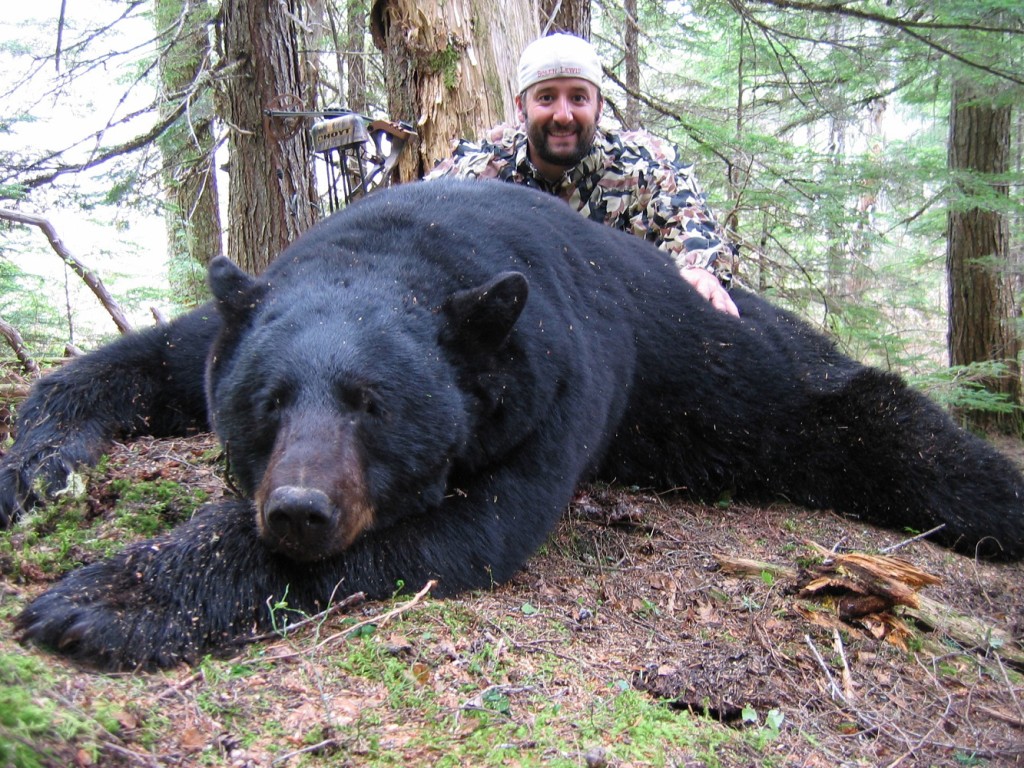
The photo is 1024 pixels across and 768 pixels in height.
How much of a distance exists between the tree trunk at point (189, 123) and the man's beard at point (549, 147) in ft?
7.37

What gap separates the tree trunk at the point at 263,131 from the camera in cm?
624

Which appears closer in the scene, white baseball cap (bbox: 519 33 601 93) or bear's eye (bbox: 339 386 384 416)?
bear's eye (bbox: 339 386 384 416)

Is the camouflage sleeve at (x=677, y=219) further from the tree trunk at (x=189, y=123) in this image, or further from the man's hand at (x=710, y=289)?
the tree trunk at (x=189, y=123)

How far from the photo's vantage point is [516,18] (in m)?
6.09

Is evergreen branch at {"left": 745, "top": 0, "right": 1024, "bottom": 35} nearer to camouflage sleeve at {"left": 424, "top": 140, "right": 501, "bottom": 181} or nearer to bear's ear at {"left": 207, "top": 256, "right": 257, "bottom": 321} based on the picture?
camouflage sleeve at {"left": 424, "top": 140, "right": 501, "bottom": 181}

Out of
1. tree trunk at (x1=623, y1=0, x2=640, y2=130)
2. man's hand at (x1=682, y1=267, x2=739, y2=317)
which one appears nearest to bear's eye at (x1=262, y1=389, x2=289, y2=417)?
man's hand at (x1=682, y1=267, x2=739, y2=317)

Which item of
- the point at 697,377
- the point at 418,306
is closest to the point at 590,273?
the point at 697,377

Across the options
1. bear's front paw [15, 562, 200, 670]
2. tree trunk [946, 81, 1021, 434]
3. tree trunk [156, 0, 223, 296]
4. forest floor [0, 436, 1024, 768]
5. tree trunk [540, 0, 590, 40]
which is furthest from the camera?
tree trunk [946, 81, 1021, 434]


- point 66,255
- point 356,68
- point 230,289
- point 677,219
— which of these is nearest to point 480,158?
point 677,219

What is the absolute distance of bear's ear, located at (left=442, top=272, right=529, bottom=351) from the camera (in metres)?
2.86

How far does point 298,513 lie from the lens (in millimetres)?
2336

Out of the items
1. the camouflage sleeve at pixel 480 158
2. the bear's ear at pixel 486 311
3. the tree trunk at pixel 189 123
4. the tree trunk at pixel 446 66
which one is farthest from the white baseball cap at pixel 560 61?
the bear's ear at pixel 486 311

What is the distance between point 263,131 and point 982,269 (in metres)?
7.38

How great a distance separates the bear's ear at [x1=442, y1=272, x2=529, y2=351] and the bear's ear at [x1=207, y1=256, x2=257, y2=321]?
73 cm
